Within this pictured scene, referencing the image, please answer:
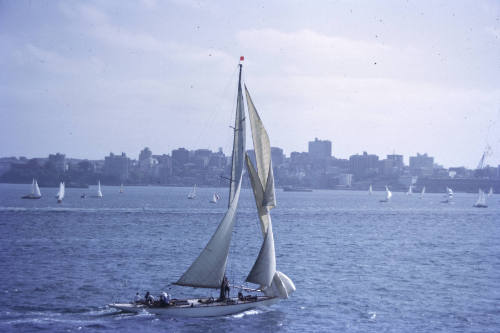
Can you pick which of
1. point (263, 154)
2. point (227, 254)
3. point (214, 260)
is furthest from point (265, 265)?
point (263, 154)

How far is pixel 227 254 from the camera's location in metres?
38.0

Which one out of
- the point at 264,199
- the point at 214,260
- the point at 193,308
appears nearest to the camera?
the point at 193,308

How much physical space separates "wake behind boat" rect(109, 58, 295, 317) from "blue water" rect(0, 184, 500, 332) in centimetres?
88

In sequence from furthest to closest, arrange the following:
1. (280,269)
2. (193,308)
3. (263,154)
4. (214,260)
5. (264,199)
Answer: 1. (280,269)
2. (214,260)
3. (264,199)
4. (263,154)
5. (193,308)

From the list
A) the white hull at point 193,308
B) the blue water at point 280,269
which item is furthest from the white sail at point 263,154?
the blue water at point 280,269

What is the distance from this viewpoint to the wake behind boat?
36.2 metres

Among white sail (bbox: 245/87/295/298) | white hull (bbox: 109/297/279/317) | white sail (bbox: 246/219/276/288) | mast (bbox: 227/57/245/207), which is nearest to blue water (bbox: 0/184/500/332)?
white hull (bbox: 109/297/279/317)

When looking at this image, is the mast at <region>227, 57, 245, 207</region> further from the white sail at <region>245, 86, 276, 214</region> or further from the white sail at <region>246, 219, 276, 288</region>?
the white sail at <region>246, 219, 276, 288</region>

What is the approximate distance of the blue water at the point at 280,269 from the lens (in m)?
37.5

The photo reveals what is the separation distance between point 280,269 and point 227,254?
19.8 meters

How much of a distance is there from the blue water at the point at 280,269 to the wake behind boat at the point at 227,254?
88 centimetres

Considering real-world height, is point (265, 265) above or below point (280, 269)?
above

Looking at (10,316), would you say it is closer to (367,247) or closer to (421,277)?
(421,277)

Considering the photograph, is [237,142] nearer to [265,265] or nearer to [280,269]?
[265,265]
